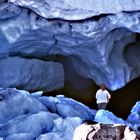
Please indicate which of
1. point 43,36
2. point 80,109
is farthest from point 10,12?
point 80,109

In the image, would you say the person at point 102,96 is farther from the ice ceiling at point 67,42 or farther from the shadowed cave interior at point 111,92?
the shadowed cave interior at point 111,92

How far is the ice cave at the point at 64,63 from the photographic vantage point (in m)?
2.62

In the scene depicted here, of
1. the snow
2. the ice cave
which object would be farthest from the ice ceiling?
the snow

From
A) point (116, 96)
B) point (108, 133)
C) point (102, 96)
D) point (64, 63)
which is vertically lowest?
point (116, 96)

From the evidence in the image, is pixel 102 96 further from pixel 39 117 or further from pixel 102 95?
pixel 39 117

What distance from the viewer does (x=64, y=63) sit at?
3822 millimetres

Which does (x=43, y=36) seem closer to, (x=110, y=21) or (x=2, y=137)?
(x=110, y=21)

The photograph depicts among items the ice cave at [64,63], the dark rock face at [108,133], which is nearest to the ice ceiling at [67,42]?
the ice cave at [64,63]

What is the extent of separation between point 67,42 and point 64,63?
63 centimetres

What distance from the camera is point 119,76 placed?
3.66 metres

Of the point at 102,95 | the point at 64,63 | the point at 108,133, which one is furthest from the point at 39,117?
the point at 64,63

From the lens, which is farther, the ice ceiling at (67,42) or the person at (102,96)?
the person at (102,96)

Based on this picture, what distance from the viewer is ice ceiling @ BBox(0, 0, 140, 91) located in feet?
9.31

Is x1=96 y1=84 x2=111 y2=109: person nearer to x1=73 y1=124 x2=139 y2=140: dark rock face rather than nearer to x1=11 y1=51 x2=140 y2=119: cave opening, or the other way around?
x1=11 y1=51 x2=140 y2=119: cave opening
